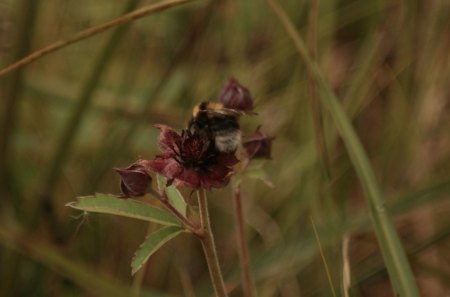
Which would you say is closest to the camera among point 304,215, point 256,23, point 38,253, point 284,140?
point 38,253

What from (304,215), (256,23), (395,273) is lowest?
(395,273)

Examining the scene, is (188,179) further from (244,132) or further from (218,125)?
(244,132)

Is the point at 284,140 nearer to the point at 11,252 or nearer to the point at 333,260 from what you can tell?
the point at 333,260

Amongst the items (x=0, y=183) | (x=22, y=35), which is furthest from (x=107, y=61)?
(x=0, y=183)

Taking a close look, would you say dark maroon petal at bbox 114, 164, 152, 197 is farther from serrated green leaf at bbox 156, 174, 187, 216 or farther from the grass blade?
the grass blade

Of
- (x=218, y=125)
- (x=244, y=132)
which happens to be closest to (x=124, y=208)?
(x=218, y=125)
